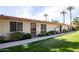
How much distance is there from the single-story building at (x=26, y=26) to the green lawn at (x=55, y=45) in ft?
3.31

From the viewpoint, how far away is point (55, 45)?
10.6 m

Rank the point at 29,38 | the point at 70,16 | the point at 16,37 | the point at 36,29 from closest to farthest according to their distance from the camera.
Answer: the point at 70,16
the point at 16,37
the point at 29,38
the point at 36,29

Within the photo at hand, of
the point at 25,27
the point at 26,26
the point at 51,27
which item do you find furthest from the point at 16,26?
the point at 51,27

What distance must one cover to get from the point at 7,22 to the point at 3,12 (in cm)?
111

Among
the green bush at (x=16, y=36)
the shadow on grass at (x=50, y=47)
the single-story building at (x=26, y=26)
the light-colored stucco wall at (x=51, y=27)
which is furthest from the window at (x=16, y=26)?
the shadow on grass at (x=50, y=47)

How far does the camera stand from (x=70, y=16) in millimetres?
10875

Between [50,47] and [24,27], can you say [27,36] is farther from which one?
[50,47]

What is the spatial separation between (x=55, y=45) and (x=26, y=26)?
3516 millimetres

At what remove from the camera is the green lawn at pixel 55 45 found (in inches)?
382

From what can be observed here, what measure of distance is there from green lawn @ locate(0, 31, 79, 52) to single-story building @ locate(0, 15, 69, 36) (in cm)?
101

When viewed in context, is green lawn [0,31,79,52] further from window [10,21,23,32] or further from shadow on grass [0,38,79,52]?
window [10,21,23,32]

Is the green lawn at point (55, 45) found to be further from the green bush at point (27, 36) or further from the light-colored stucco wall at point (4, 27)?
the light-colored stucco wall at point (4, 27)
